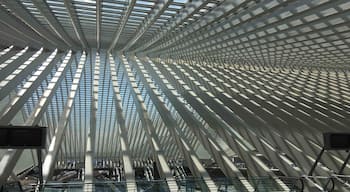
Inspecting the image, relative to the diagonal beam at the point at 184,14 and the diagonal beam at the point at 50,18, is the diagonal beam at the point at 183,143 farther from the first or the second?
the diagonal beam at the point at 50,18

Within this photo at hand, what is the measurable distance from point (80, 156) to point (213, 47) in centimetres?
1919

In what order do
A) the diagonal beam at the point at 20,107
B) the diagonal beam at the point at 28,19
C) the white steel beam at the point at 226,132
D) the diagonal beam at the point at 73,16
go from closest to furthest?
the diagonal beam at the point at 20,107 < the white steel beam at the point at 226,132 < the diagonal beam at the point at 73,16 < the diagonal beam at the point at 28,19

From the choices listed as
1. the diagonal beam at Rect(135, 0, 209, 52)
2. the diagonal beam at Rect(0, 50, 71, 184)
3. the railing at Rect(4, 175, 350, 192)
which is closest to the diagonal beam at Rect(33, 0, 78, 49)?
the diagonal beam at Rect(0, 50, 71, 184)

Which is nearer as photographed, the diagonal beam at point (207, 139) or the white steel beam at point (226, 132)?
the diagonal beam at point (207, 139)

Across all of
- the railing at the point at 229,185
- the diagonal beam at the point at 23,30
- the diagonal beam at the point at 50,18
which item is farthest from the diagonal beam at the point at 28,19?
the railing at the point at 229,185

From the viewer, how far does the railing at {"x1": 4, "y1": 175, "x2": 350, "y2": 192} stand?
4.82m

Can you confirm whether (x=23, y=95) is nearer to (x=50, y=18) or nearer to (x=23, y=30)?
(x=50, y=18)

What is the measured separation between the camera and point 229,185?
5.57m

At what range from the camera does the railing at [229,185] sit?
15.8ft

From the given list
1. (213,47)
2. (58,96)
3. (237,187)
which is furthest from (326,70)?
(237,187)

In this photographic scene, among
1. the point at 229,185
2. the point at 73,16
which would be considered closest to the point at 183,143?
the point at 229,185

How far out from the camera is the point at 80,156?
3272 centimetres

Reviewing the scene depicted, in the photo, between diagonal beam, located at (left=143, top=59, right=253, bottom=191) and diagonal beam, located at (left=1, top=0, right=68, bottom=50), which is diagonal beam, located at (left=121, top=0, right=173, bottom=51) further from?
diagonal beam, located at (left=1, top=0, right=68, bottom=50)

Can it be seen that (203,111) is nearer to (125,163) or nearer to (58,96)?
(125,163)
